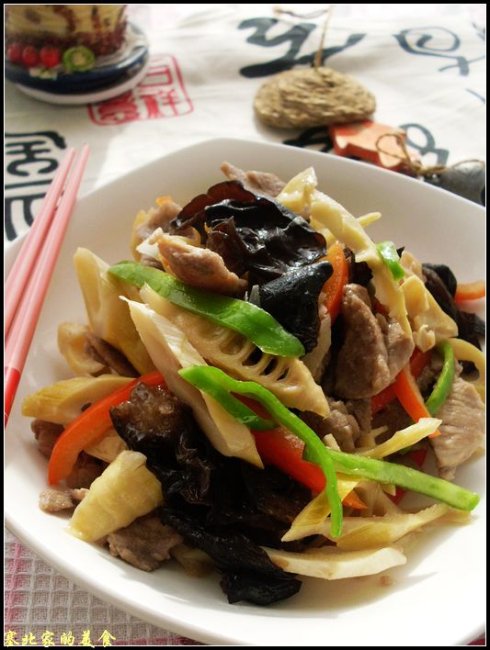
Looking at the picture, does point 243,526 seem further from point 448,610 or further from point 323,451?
point 448,610

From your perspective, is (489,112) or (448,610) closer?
(448,610)

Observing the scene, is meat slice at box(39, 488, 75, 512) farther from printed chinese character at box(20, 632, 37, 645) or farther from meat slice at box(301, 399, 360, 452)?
meat slice at box(301, 399, 360, 452)

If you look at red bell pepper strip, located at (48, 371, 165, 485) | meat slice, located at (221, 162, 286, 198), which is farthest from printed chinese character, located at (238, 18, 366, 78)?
red bell pepper strip, located at (48, 371, 165, 485)

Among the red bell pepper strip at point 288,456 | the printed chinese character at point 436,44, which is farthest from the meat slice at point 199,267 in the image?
the printed chinese character at point 436,44

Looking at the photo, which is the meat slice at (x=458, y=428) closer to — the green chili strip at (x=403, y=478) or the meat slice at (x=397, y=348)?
the green chili strip at (x=403, y=478)

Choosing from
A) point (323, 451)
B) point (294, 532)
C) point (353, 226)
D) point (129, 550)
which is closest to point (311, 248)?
point (353, 226)

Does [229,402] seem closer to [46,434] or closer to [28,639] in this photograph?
[46,434]
